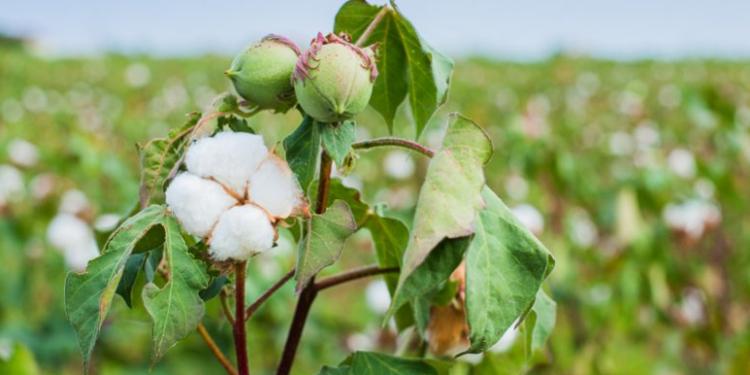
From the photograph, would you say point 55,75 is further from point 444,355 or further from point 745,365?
point 444,355

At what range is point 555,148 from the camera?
2.80 m

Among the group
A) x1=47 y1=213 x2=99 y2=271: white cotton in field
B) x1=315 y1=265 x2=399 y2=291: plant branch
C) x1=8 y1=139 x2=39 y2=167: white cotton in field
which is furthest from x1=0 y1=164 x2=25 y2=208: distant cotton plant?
x1=315 y1=265 x2=399 y2=291: plant branch

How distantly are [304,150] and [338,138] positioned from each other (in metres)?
0.02

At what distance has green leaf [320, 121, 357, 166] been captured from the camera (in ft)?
1.73

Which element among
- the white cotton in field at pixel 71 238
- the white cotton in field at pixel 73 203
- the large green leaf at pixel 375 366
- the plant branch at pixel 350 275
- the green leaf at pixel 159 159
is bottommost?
the white cotton in field at pixel 73 203

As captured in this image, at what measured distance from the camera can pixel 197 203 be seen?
0.50 m

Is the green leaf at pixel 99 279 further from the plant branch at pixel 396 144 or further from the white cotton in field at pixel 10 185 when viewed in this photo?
the white cotton in field at pixel 10 185

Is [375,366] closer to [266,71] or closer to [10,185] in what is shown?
[266,71]

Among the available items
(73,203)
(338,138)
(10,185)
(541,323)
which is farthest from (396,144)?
(10,185)

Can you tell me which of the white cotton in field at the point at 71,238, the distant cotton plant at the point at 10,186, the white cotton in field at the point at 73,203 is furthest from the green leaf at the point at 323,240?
the distant cotton plant at the point at 10,186

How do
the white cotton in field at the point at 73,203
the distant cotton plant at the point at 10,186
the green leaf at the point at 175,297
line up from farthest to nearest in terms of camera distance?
the distant cotton plant at the point at 10,186 < the white cotton in field at the point at 73,203 < the green leaf at the point at 175,297

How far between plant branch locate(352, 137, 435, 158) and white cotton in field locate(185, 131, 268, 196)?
2.9 inches

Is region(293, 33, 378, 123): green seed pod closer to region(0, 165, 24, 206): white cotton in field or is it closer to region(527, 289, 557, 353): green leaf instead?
region(527, 289, 557, 353): green leaf

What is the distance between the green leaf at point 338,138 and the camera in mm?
528
